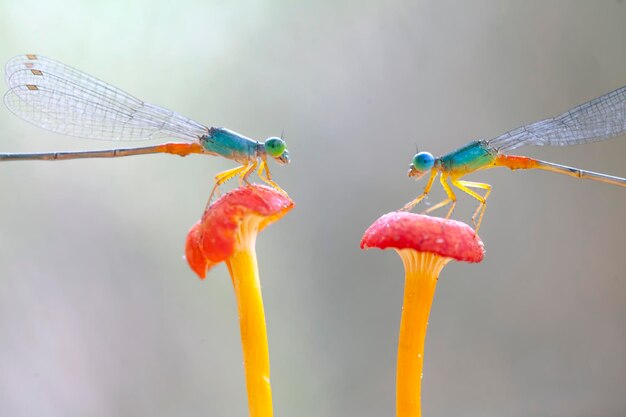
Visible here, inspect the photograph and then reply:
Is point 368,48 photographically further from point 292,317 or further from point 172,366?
point 172,366

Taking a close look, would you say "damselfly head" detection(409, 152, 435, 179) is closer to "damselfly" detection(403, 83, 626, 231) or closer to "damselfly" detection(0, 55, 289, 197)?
"damselfly" detection(403, 83, 626, 231)

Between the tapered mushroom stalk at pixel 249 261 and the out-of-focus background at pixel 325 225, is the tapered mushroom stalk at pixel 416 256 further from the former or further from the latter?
the out-of-focus background at pixel 325 225

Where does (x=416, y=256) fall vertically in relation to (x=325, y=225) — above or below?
below

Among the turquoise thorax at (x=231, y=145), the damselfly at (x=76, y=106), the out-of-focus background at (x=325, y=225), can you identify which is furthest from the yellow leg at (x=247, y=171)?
the out-of-focus background at (x=325, y=225)

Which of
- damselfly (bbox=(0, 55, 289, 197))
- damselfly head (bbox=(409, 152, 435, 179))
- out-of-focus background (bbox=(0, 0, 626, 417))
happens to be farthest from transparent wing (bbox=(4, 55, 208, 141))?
damselfly head (bbox=(409, 152, 435, 179))

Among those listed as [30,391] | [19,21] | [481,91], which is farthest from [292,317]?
[19,21]

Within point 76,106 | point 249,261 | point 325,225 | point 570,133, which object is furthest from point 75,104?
point 570,133

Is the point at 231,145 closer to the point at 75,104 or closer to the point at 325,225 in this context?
the point at 75,104
